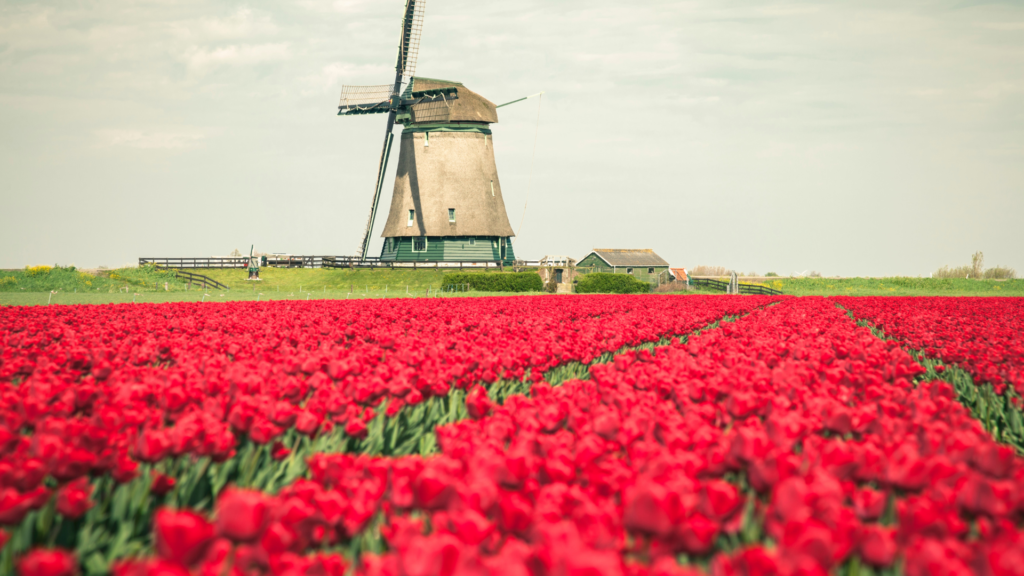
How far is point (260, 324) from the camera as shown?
418 inches

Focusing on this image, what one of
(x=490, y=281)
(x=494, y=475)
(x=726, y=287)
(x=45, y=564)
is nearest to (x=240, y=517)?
(x=45, y=564)

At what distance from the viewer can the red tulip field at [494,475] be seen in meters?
2.18

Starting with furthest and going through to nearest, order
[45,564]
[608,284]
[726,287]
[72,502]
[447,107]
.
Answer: [726,287] < [608,284] < [447,107] < [72,502] < [45,564]

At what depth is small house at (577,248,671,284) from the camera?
68.8 meters

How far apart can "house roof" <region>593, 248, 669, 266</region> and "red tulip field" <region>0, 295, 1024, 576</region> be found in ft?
207

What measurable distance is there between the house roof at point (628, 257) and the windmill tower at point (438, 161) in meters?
22.7

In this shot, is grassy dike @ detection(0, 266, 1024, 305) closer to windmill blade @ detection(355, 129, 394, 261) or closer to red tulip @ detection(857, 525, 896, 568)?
windmill blade @ detection(355, 129, 394, 261)

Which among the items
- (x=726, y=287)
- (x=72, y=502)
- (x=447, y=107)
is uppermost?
(x=447, y=107)

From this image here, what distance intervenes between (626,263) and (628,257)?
140cm

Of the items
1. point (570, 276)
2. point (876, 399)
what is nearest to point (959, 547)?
point (876, 399)

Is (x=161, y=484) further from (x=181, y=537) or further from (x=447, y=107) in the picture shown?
(x=447, y=107)

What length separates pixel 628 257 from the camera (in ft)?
230

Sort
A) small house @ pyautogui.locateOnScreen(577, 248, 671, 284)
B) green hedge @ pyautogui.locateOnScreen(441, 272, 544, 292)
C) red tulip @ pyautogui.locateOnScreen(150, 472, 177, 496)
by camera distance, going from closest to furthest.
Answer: red tulip @ pyautogui.locateOnScreen(150, 472, 177, 496) → green hedge @ pyautogui.locateOnScreen(441, 272, 544, 292) → small house @ pyautogui.locateOnScreen(577, 248, 671, 284)

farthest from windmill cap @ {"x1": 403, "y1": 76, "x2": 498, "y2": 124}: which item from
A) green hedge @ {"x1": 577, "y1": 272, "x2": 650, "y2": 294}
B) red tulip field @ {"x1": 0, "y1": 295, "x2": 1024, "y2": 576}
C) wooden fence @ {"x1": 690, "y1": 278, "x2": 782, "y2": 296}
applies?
red tulip field @ {"x1": 0, "y1": 295, "x2": 1024, "y2": 576}
